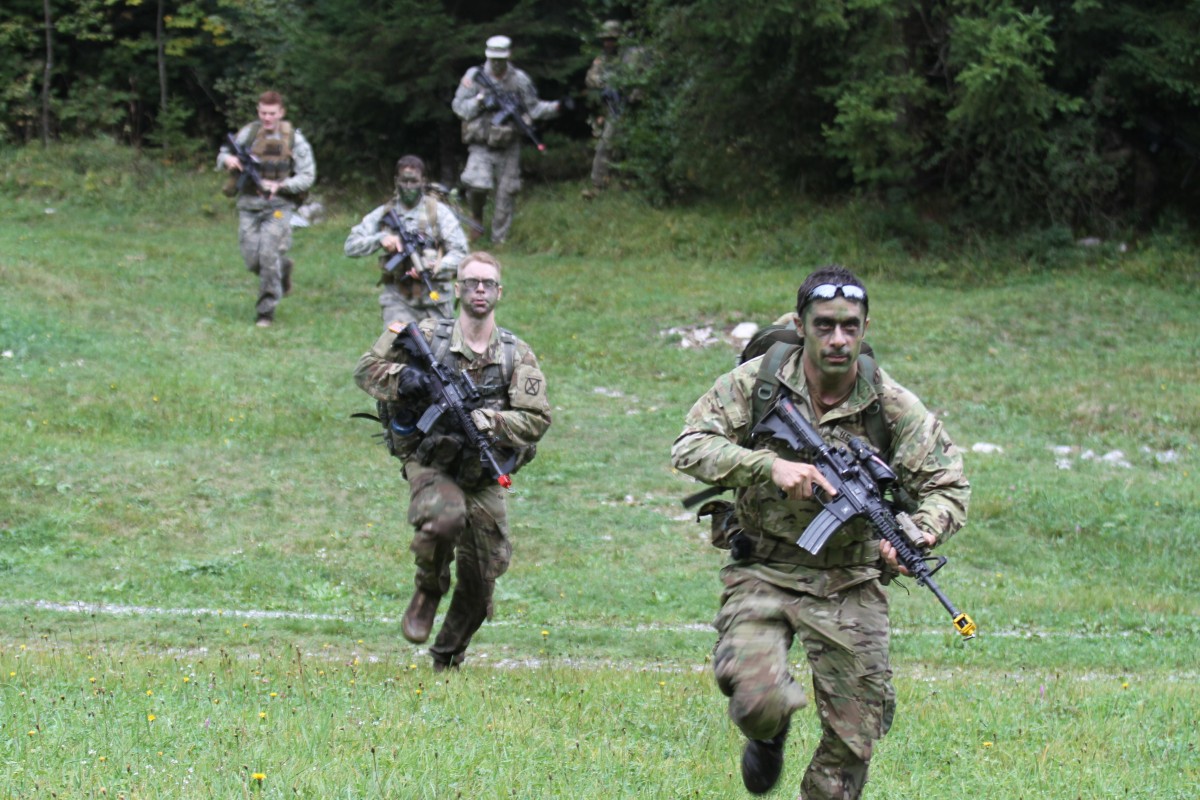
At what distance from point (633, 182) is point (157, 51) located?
33.5ft

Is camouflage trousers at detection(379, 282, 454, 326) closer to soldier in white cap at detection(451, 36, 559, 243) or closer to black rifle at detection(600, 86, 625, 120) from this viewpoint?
soldier in white cap at detection(451, 36, 559, 243)

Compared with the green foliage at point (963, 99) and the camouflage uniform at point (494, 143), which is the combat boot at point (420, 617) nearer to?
the green foliage at point (963, 99)

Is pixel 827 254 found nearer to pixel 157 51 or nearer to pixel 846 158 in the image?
pixel 846 158

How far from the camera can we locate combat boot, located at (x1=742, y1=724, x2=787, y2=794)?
204 inches

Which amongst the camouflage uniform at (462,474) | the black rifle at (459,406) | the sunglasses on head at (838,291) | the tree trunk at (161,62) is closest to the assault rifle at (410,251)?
the camouflage uniform at (462,474)

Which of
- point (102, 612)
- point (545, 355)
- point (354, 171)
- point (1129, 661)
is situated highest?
point (1129, 661)

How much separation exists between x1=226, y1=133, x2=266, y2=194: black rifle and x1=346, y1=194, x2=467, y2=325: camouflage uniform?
159 inches

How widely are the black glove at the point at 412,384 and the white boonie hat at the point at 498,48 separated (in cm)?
1403

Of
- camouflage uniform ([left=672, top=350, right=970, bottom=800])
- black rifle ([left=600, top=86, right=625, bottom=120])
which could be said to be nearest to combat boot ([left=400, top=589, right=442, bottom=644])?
camouflage uniform ([left=672, top=350, right=970, bottom=800])

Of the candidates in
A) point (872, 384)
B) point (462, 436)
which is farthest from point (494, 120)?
point (872, 384)

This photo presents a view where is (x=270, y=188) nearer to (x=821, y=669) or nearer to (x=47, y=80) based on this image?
(x=821, y=669)

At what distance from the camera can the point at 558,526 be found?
460 inches

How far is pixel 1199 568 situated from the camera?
10.7 m

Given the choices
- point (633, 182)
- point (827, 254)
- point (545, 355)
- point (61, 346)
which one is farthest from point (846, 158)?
point (61, 346)
